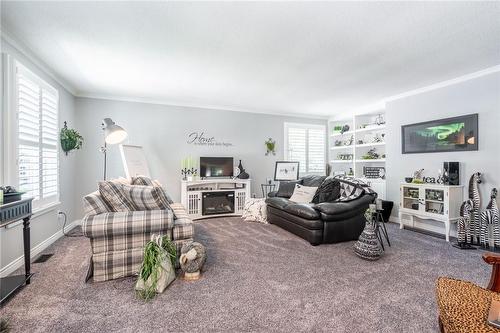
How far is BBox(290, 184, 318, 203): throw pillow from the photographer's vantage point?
157 inches

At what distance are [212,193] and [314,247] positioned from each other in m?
2.51

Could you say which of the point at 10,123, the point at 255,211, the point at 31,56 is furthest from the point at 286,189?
the point at 31,56

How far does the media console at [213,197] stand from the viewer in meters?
4.73

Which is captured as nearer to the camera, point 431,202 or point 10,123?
point 10,123

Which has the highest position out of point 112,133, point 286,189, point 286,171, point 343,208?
point 112,133

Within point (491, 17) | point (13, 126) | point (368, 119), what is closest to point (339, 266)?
point (491, 17)

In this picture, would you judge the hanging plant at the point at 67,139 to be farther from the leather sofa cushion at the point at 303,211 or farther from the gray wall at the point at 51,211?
the leather sofa cushion at the point at 303,211

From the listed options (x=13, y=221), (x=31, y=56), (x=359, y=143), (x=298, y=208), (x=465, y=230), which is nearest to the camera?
(x=13, y=221)

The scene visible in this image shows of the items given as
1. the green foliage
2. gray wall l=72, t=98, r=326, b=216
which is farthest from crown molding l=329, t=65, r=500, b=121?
the green foliage

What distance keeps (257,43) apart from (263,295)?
2489 mm

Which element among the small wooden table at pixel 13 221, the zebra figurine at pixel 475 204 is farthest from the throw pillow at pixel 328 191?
the small wooden table at pixel 13 221

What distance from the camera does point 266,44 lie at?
2.51 metres

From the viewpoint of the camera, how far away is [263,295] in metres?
1.95

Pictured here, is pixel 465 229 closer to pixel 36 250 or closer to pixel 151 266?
pixel 151 266
